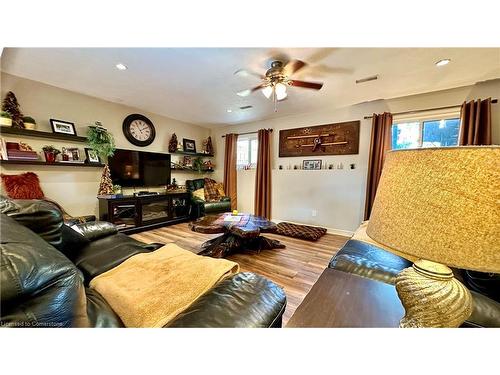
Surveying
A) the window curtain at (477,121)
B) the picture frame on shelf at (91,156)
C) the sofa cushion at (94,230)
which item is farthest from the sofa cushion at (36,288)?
the window curtain at (477,121)

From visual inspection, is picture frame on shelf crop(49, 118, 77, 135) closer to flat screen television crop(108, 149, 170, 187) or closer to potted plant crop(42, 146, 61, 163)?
potted plant crop(42, 146, 61, 163)

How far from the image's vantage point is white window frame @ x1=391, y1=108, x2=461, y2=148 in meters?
2.63

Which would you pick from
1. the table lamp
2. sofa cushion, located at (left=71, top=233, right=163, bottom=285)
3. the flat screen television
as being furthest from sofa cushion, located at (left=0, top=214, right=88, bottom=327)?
the flat screen television

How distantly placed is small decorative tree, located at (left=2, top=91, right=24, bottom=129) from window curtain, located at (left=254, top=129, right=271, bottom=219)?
3507 mm

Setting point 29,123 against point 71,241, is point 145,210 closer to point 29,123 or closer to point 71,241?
point 29,123

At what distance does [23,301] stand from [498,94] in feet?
14.1

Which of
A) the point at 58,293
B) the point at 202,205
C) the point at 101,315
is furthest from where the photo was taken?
the point at 202,205

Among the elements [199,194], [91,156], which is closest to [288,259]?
[199,194]

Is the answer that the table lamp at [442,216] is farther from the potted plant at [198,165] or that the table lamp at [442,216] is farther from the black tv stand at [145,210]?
the potted plant at [198,165]

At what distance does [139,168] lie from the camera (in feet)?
11.6

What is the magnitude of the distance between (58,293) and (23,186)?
295 centimetres
